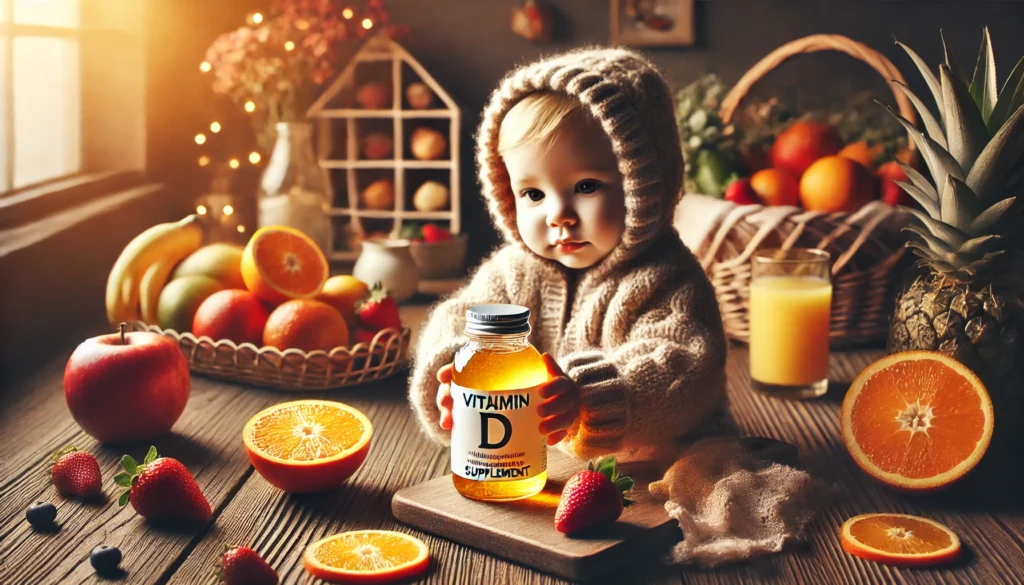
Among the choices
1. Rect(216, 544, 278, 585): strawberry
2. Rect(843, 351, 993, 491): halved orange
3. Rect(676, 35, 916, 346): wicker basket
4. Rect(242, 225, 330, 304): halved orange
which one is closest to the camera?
Rect(216, 544, 278, 585): strawberry

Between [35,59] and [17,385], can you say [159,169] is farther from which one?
[17,385]

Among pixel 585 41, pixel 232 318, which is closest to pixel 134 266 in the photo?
pixel 232 318

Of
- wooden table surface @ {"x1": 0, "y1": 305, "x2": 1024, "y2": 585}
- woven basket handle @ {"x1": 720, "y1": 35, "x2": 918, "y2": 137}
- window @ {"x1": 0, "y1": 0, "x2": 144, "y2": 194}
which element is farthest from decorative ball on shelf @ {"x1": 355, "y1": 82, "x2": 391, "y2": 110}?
wooden table surface @ {"x1": 0, "y1": 305, "x2": 1024, "y2": 585}

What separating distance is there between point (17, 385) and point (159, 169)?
3.49 feet

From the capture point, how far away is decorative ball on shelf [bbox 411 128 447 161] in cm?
266

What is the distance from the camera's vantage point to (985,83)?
1.30 m

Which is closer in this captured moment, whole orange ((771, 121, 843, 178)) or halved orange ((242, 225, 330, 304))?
halved orange ((242, 225, 330, 304))

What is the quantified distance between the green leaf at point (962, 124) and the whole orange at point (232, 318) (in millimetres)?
1132

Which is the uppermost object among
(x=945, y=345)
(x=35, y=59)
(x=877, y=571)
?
(x=35, y=59)

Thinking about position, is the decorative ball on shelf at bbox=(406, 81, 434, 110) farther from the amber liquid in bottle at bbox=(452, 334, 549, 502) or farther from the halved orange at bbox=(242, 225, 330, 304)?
the amber liquid in bottle at bbox=(452, 334, 549, 502)

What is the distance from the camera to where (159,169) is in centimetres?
260

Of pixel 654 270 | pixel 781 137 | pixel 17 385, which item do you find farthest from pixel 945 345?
pixel 17 385

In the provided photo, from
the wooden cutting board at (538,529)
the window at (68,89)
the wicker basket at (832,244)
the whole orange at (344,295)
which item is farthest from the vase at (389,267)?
the wooden cutting board at (538,529)

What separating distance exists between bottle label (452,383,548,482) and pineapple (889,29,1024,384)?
588 millimetres
